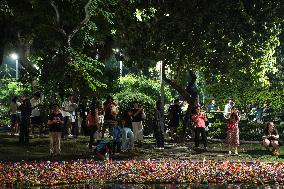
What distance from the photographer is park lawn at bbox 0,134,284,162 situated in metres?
18.8

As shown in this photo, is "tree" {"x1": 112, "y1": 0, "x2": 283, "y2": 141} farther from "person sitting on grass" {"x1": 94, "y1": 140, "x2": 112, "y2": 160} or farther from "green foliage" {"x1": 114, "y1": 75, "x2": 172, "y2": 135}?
"person sitting on grass" {"x1": 94, "y1": 140, "x2": 112, "y2": 160}

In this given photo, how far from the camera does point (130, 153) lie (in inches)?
797

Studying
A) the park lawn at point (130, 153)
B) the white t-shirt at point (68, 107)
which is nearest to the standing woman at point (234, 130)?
the park lawn at point (130, 153)

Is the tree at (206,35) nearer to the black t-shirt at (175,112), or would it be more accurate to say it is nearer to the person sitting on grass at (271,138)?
the black t-shirt at (175,112)

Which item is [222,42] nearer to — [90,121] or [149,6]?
[149,6]

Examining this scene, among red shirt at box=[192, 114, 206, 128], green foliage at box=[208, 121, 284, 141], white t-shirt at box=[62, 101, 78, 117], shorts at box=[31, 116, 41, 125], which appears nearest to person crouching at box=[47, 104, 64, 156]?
white t-shirt at box=[62, 101, 78, 117]

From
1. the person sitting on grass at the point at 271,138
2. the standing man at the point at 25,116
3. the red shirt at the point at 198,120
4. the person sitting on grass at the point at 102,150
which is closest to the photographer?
the person sitting on grass at the point at 102,150

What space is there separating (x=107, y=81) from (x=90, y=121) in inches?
429

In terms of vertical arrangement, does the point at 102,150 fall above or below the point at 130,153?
above

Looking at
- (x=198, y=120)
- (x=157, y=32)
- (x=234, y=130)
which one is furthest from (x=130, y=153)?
(x=157, y=32)

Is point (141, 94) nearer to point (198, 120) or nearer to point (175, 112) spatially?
point (175, 112)

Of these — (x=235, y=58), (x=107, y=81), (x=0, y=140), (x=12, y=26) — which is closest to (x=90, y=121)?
(x=0, y=140)

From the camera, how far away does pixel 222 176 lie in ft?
46.1

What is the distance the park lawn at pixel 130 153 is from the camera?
18.8 m
